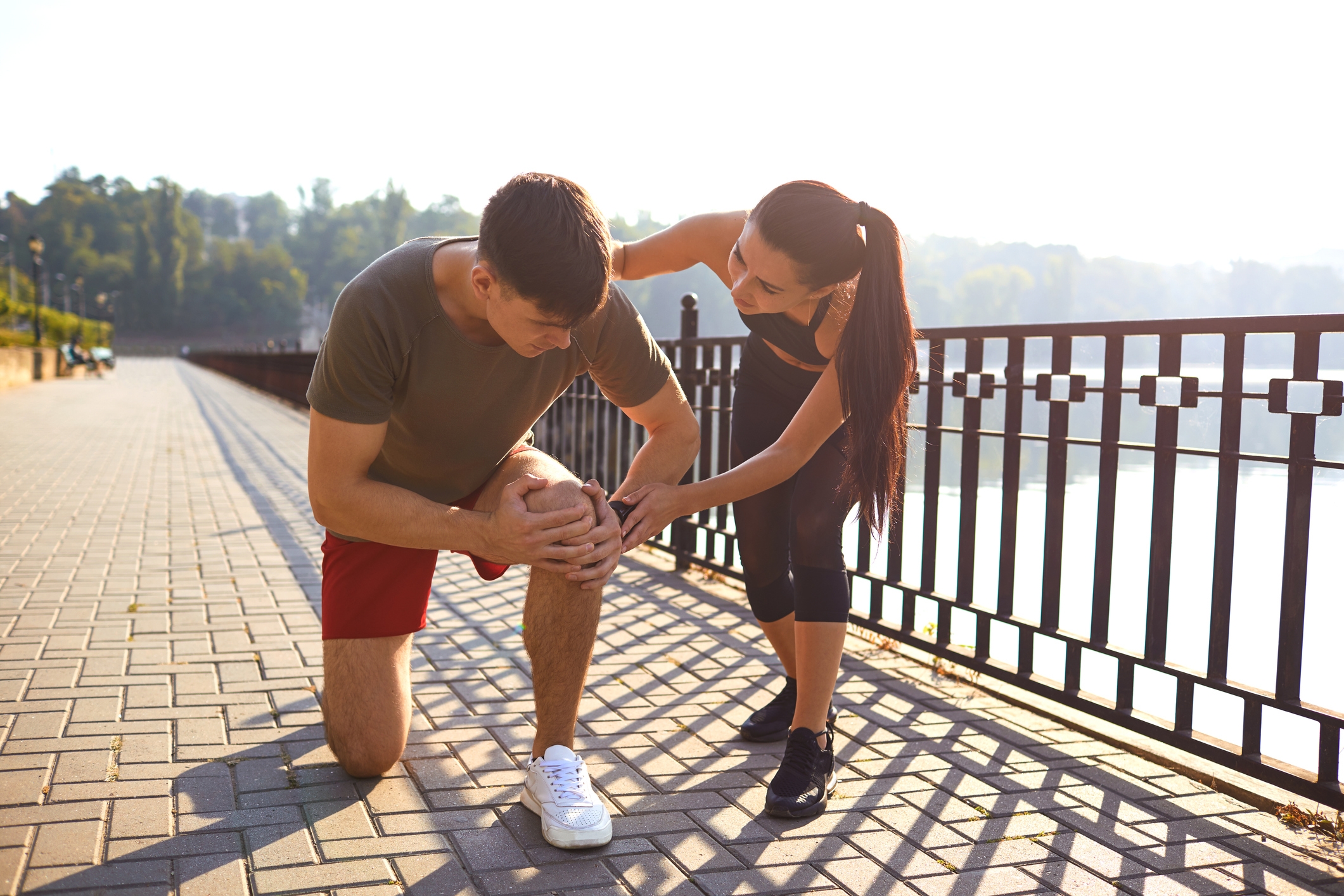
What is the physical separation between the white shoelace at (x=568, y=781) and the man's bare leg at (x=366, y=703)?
50 cm

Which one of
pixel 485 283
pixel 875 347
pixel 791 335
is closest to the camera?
pixel 485 283

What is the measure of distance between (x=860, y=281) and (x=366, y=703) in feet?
5.84

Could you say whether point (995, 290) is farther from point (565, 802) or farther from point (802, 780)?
point (565, 802)

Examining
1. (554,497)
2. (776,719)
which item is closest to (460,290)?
(554,497)

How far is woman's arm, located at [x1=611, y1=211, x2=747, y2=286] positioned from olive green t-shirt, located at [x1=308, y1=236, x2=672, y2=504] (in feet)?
0.93

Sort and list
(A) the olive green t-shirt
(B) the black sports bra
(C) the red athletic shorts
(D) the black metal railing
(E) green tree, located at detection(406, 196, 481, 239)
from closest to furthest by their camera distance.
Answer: (A) the olive green t-shirt → (D) the black metal railing → (C) the red athletic shorts → (B) the black sports bra → (E) green tree, located at detection(406, 196, 481, 239)

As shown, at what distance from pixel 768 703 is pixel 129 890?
6.59 ft

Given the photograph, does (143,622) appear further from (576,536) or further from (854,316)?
(854,316)

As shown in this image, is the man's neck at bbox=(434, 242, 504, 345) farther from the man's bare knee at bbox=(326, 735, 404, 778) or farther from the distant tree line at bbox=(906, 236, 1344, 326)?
the distant tree line at bbox=(906, 236, 1344, 326)

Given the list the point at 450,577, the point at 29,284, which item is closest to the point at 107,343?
the point at 29,284

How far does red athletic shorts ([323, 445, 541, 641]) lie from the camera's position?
9.57ft

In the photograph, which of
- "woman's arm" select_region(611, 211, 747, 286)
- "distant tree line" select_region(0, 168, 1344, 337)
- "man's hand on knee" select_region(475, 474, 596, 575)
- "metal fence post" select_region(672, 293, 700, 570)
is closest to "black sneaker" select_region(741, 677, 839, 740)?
"man's hand on knee" select_region(475, 474, 596, 575)

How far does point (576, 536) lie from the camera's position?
2.46 m

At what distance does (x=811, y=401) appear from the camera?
9.35 feet
